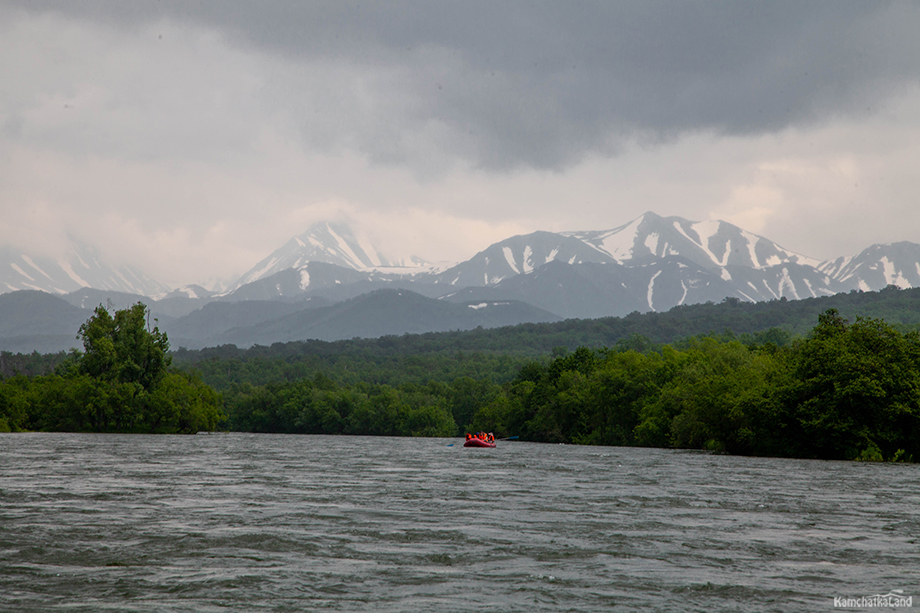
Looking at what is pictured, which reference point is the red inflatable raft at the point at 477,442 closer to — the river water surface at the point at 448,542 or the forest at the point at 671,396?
the forest at the point at 671,396

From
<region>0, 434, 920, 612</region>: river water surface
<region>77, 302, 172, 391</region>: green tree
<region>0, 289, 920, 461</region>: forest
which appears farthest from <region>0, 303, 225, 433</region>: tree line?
<region>0, 434, 920, 612</region>: river water surface

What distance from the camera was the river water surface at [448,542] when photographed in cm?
2245

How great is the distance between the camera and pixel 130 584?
23266 mm

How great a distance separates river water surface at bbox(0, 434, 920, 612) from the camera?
22453 millimetres

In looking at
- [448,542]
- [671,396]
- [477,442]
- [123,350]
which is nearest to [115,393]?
[123,350]

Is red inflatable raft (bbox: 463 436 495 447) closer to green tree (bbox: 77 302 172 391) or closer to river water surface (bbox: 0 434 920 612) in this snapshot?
green tree (bbox: 77 302 172 391)

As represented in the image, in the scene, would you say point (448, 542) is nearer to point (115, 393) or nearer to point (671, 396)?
point (671, 396)

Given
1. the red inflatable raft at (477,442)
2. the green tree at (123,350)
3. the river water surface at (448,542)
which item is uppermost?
the green tree at (123,350)

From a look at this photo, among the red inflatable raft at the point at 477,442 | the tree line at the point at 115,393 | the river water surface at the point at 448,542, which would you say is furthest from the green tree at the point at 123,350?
the river water surface at the point at 448,542

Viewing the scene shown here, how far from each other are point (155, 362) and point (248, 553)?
467 ft

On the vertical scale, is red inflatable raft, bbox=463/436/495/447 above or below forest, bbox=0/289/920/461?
below

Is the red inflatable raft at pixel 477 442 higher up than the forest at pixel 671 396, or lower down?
lower down

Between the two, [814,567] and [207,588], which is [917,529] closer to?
[814,567]

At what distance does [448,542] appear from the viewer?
30.9m
